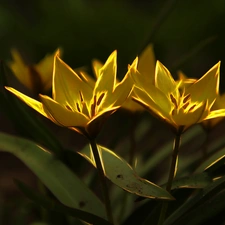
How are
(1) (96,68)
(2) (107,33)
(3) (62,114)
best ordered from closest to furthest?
(3) (62,114) → (1) (96,68) → (2) (107,33)

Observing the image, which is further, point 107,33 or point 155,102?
point 107,33

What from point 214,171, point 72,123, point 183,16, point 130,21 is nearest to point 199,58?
point 183,16

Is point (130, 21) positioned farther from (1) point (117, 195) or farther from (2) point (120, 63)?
(1) point (117, 195)

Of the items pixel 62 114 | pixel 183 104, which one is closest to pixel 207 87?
pixel 183 104

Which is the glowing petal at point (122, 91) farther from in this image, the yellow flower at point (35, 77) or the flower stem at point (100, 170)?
the yellow flower at point (35, 77)

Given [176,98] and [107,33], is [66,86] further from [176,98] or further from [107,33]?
[107,33]

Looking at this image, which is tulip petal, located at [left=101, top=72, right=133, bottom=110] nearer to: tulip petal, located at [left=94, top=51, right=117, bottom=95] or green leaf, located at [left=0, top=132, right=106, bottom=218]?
tulip petal, located at [left=94, top=51, right=117, bottom=95]

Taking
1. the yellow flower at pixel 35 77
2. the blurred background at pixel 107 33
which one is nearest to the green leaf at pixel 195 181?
the yellow flower at pixel 35 77
